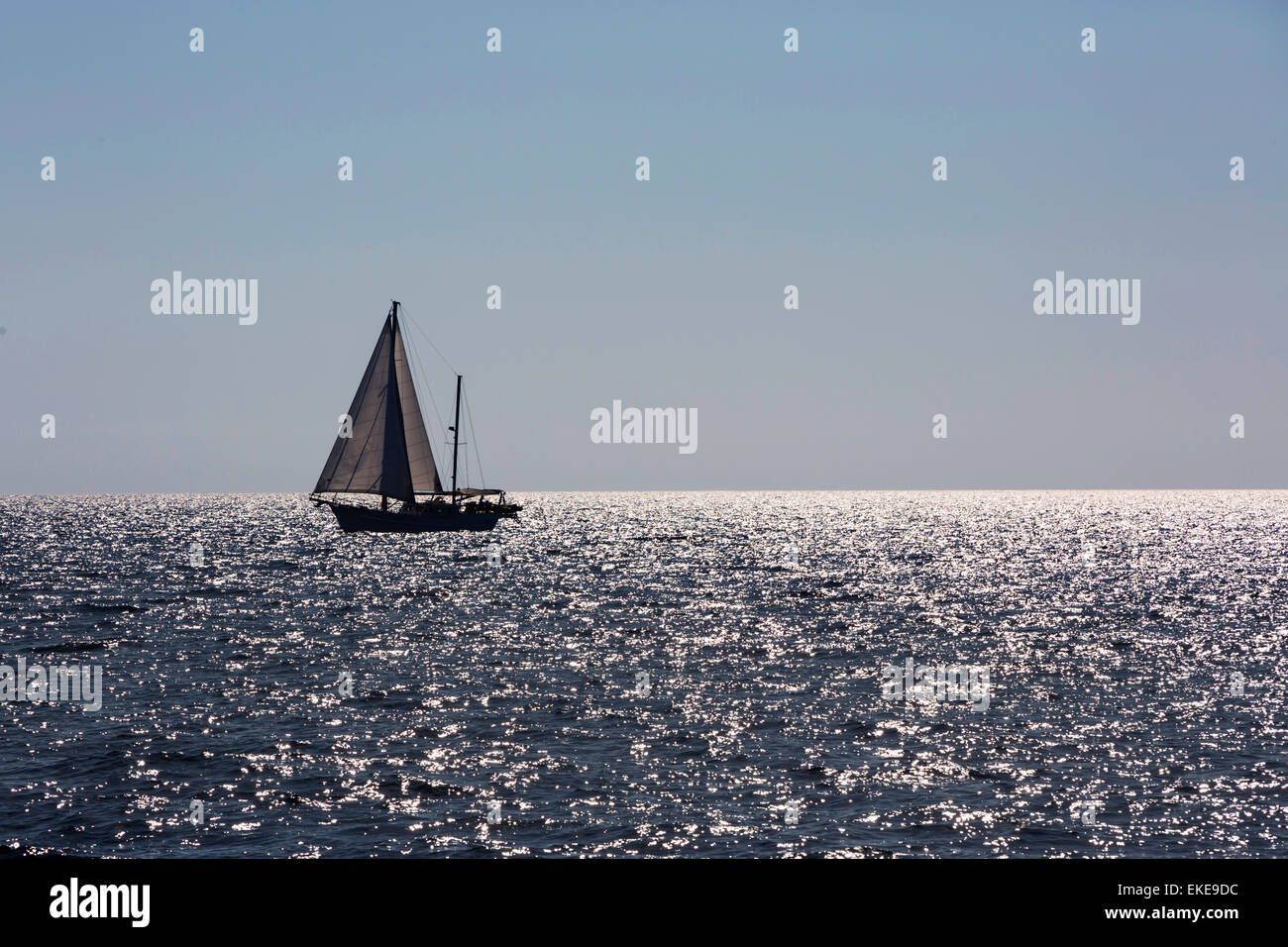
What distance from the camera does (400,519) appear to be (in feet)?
385

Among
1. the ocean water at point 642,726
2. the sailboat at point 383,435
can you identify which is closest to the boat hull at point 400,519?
the sailboat at point 383,435

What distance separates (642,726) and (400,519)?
303 ft

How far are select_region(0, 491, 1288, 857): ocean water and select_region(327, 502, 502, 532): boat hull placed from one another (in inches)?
1816

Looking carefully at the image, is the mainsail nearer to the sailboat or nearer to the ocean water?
the sailboat

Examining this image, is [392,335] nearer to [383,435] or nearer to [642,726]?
[383,435]

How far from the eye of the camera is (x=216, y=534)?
6235 inches

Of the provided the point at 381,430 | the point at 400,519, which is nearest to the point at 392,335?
the point at 381,430

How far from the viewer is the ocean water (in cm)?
1975

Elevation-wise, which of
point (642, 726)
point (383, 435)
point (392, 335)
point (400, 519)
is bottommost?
point (642, 726)

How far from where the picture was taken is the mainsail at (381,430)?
101500mm

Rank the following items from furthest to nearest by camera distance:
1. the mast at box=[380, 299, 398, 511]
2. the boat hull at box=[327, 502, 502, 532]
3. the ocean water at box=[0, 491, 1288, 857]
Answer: the boat hull at box=[327, 502, 502, 532] < the mast at box=[380, 299, 398, 511] < the ocean water at box=[0, 491, 1288, 857]

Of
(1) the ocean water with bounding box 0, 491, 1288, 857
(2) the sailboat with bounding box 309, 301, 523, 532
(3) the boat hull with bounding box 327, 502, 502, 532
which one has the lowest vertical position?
(1) the ocean water with bounding box 0, 491, 1288, 857

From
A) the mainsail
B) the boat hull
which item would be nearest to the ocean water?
the mainsail

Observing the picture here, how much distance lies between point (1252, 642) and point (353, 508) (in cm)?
9198
